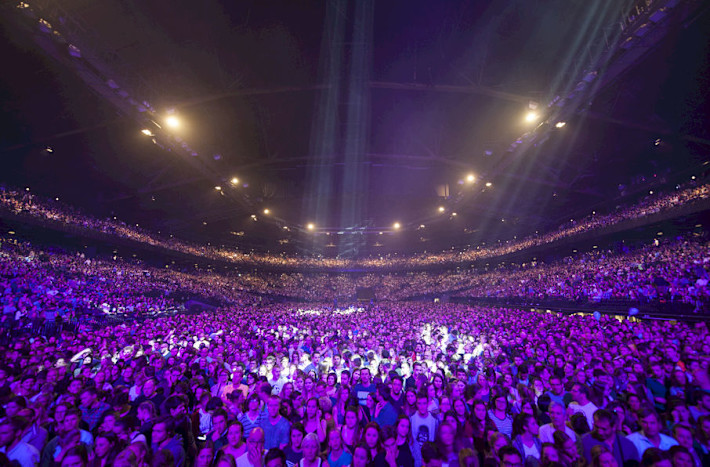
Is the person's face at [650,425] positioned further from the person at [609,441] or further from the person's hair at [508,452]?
the person's hair at [508,452]

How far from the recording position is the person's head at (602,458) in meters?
3.02

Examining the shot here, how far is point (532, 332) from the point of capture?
1220 cm

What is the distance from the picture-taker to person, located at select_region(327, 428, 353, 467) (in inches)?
150

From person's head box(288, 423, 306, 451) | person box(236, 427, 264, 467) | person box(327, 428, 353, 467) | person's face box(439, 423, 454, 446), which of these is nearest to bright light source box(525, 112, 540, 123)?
person's face box(439, 423, 454, 446)

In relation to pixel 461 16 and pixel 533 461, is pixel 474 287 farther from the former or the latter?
pixel 533 461

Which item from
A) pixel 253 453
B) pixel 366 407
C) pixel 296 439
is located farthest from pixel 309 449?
pixel 366 407

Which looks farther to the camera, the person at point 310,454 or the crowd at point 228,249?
the crowd at point 228,249

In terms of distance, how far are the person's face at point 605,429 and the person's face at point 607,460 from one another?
76cm

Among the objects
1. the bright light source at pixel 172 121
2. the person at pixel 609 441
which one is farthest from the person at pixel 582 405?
the bright light source at pixel 172 121

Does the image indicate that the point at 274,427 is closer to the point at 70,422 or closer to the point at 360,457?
the point at 360,457

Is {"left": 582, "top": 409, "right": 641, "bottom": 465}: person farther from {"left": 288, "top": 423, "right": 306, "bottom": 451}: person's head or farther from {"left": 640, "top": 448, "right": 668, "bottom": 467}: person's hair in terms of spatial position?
{"left": 288, "top": 423, "right": 306, "bottom": 451}: person's head

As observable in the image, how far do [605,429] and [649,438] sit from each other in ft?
1.60

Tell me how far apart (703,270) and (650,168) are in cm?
832

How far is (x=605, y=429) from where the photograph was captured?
Result: 12.1 ft
